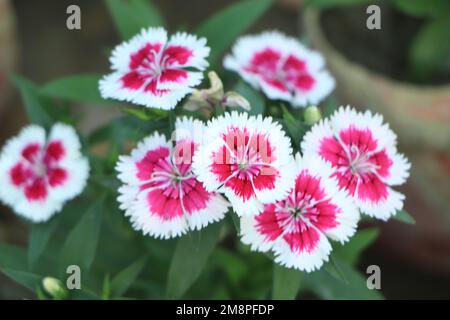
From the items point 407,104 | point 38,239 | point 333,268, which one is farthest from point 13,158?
point 407,104

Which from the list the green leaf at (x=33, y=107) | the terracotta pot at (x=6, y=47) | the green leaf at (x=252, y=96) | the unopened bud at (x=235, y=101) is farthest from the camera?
the terracotta pot at (x=6, y=47)

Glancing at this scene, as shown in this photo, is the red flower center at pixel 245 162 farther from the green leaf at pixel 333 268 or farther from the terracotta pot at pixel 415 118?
the terracotta pot at pixel 415 118

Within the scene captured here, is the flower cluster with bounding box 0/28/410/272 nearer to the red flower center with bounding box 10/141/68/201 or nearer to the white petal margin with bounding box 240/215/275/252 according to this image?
the white petal margin with bounding box 240/215/275/252

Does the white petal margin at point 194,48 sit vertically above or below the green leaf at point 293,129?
above

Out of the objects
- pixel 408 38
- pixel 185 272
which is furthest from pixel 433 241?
pixel 185 272

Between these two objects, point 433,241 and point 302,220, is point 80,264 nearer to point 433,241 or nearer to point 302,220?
point 302,220

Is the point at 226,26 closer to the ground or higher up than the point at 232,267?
higher up

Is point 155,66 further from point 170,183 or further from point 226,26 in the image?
point 226,26

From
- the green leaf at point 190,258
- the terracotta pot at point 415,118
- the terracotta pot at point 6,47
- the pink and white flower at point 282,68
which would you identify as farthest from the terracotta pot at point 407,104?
the terracotta pot at point 6,47
